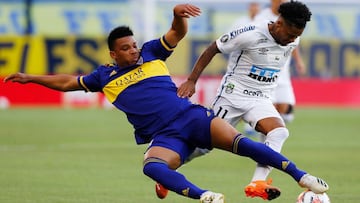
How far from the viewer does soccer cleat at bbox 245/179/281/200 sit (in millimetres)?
9367

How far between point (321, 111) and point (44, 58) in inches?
351

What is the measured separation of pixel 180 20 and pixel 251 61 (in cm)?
149

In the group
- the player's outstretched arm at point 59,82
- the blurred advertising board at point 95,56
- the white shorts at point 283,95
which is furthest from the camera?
the blurred advertising board at point 95,56

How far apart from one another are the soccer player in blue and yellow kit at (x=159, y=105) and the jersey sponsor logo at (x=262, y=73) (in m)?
1.34

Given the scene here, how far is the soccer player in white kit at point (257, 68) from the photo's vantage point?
10328 millimetres

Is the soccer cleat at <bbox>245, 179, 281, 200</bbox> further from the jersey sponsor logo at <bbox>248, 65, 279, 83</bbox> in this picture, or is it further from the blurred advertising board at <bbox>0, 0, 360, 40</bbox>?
the blurred advertising board at <bbox>0, 0, 360, 40</bbox>

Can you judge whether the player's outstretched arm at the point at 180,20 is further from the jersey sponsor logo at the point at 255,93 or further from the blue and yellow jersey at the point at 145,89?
the jersey sponsor logo at the point at 255,93

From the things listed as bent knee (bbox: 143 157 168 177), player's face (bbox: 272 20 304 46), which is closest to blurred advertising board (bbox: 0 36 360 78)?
player's face (bbox: 272 20 304 46)

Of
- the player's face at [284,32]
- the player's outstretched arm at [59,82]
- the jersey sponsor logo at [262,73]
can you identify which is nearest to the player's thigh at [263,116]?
the jersey sponsor logo at [262,73]

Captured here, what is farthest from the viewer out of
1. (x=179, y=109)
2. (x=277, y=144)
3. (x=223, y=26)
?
(x=223, y=26)

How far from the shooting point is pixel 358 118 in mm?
26578

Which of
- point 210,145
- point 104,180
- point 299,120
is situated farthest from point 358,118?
point 210,145

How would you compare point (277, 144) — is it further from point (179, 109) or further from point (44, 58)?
point (44, 58)

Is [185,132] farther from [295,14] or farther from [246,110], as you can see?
[295,14]
